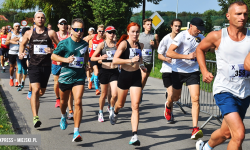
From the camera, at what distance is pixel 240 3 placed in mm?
3873

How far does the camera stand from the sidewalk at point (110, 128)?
17.5 feet

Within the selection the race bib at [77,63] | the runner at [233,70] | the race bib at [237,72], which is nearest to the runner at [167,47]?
the race bib at [77,63]

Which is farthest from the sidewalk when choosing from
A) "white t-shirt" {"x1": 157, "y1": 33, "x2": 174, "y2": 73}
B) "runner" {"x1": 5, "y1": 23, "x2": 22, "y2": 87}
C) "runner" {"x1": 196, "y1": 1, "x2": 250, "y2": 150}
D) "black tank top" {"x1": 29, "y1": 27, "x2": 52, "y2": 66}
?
"runner" {"x1": 5, "y1": 23, "x2": 22, "y2": 87}

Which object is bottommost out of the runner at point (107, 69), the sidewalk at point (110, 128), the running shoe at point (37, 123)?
the sidewalk at point (110, 128)

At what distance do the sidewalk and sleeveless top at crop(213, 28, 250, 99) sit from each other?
64.2 inches

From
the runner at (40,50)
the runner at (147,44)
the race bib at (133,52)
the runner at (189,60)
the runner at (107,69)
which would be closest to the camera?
the race bib at (133,52)

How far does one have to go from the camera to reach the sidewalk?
5348 millimetres

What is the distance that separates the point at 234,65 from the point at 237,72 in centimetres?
9

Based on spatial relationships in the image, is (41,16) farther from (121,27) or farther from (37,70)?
(121,27)

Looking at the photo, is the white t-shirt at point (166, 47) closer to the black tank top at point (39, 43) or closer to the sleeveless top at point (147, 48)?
the sleeveless top at point (147, 48)

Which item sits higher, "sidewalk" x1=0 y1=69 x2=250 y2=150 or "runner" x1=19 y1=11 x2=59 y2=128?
"runner" x1=19 y1=11 x2=59 y2=128

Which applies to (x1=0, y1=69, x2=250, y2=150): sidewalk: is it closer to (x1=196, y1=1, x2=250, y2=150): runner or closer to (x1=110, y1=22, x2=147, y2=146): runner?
(x1=110, y1=22, x2=147, y2=146): runner

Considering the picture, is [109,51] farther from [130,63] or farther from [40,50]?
[130,63]

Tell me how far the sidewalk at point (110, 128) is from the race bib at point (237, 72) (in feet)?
5.74
